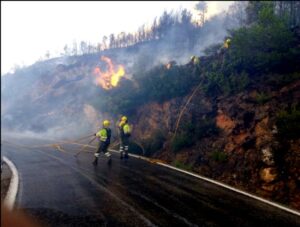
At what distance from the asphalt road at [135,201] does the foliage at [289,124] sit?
302 centimetres

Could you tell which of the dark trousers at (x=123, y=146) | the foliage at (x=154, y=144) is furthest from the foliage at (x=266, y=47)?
the dark trousers at (x=123, y=146)

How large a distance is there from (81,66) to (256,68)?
39196 mm

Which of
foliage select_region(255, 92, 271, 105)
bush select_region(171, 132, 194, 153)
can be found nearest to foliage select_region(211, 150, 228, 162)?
bush select_region(171, 132, 194, 153)

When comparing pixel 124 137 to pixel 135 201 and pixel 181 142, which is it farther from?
pixel 135 201

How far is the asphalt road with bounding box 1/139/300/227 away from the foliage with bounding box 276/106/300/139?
119 inches

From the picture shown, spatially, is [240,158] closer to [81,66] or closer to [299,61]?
[299,61]

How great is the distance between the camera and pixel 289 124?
399 inches

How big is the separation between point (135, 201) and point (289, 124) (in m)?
5.66

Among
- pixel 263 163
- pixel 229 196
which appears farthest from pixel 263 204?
pixel 263 163

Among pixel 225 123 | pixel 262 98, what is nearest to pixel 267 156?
pixel 262 98

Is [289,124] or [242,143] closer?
[289,124]

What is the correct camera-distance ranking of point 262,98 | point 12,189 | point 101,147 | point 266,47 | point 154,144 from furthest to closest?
point 154,144
point 266,47
point 101,147
point 262,98
point 12,189

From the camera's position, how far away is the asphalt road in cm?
617

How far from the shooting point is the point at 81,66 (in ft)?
166
